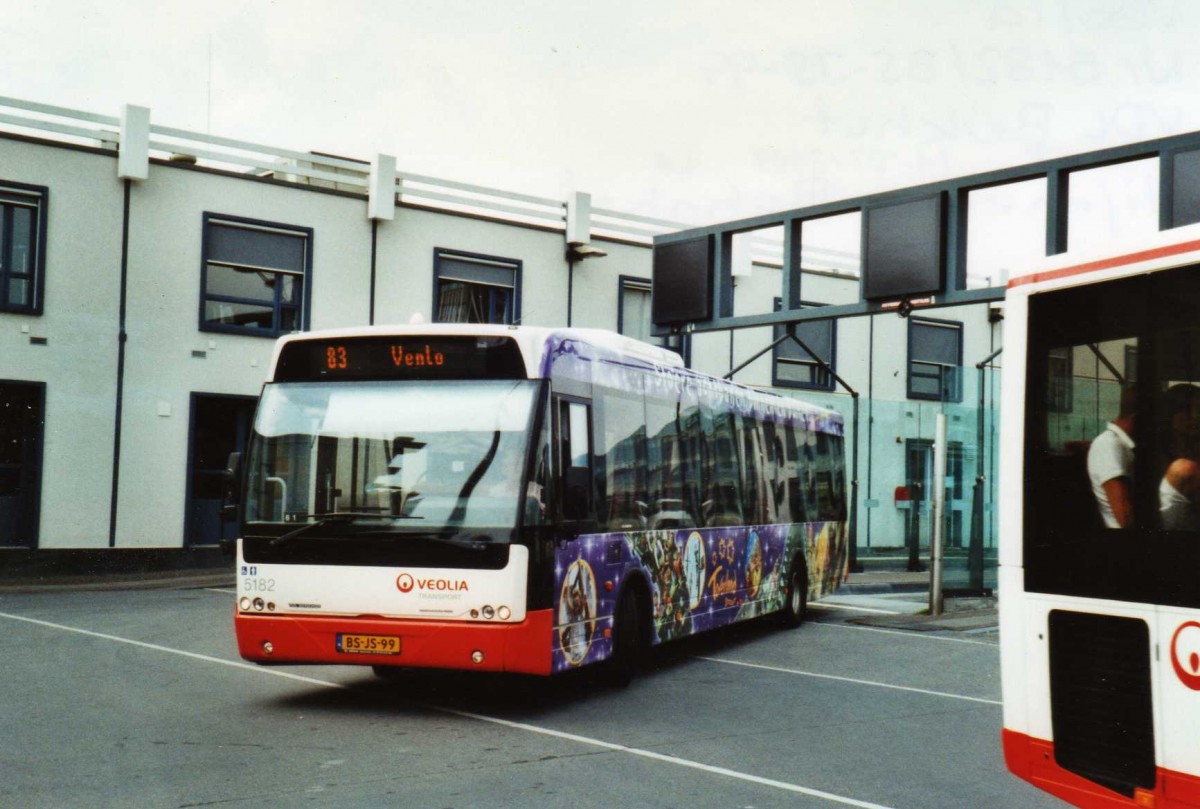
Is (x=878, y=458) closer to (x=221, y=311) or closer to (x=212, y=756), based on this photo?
(x=221, y=311)

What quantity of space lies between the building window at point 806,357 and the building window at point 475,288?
7501mm

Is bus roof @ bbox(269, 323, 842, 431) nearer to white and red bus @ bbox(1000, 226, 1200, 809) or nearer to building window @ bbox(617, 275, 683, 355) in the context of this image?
white and red bus @ bbox(1000, 226, 1200, 809)

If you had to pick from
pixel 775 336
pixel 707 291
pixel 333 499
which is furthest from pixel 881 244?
pixel 775 336

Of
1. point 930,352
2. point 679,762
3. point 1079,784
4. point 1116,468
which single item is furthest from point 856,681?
point 930,352

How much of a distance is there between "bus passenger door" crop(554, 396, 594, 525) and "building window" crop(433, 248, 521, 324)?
17.0 m

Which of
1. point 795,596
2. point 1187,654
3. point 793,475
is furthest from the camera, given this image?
point 795,596

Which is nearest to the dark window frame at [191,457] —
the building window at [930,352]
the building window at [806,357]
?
the building window at [806,357]

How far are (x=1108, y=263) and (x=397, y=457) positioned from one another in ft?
16.6

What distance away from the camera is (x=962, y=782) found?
7.39 m

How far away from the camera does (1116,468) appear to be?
541 centimetres

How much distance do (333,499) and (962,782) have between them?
4.48 meters

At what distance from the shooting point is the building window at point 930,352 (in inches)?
1394

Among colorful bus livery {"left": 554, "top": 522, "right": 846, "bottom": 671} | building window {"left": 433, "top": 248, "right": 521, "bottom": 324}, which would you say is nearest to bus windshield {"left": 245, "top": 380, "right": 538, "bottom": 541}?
colorful bus livery {"left": 554, "top": 522, "right": 846, "bottom": 671}

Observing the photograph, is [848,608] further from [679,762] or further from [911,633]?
[679,762]
